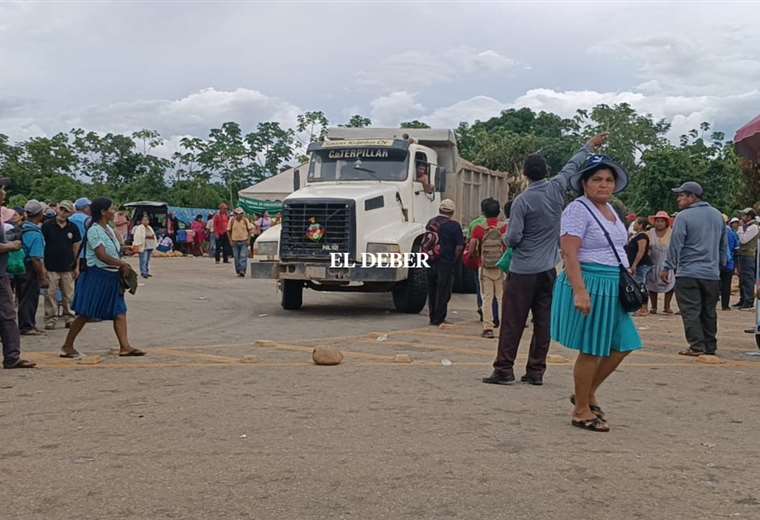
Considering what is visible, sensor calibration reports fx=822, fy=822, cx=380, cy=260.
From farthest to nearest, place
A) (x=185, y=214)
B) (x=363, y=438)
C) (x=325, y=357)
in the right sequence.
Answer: (x=185, y=214)
(x=325, y=357)
(x=363, y=438)

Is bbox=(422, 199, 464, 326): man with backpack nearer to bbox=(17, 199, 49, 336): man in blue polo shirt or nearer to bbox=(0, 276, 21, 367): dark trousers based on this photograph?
bbox=(17, 199, 49, 336): man in blue polo shirt

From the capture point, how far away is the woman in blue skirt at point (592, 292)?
17.5 feet

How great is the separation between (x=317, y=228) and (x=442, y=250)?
2.09 metres

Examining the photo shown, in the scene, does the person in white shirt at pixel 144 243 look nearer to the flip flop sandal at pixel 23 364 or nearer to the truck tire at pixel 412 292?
the truck tire at pixel 412 292

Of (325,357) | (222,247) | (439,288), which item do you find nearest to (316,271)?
(439,288)

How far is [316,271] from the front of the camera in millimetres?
12359

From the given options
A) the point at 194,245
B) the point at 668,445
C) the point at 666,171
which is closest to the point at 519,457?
the point at 668,445

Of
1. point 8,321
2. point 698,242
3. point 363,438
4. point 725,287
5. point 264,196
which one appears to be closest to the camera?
point 363,438

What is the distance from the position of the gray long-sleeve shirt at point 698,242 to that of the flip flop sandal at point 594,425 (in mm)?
4206

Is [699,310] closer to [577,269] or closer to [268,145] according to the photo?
[577,269]

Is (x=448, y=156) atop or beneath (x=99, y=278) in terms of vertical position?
atop

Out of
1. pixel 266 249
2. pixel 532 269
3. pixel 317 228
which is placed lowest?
pixel 532 269

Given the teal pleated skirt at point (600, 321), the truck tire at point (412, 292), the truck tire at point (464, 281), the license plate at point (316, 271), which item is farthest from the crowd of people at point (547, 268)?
the truck tire at point (464, 281)

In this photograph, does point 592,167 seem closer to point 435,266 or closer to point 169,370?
point 169,370
